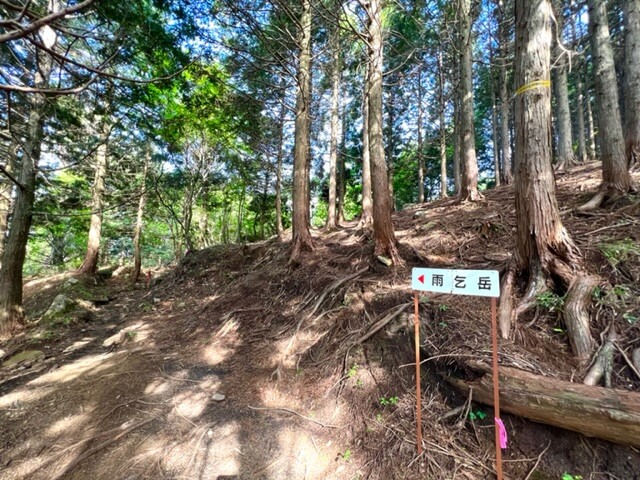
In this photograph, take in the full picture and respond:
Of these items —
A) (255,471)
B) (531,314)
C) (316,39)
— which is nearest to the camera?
(255,471)

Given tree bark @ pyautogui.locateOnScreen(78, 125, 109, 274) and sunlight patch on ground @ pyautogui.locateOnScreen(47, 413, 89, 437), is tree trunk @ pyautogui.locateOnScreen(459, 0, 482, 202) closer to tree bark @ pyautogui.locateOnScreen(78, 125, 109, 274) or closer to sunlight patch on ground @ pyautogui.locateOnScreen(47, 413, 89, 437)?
sunlight patch on ground @ pyautogui.locateOnScreen(47, 413, 89, 437)

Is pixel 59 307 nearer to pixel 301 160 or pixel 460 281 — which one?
pixel 301 160

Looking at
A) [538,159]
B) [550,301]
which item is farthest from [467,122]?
[550,301]

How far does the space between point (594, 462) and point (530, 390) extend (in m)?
0.48

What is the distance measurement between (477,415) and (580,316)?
4.48 ft

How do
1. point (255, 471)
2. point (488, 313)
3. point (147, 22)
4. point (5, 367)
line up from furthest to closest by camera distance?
point (147, 22), point (5, 367), point (488, 313), point (255, 471)

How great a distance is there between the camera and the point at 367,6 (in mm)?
4668

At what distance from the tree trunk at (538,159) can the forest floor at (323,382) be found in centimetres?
44

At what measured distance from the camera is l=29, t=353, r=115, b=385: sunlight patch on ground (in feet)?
13.1

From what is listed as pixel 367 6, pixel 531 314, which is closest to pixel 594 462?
pixel 531 314

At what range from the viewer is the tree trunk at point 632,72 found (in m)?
4.85

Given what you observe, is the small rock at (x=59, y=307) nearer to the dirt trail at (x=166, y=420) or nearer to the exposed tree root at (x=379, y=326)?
the dirt trail at (x=166, y=420)

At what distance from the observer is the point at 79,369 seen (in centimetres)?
427

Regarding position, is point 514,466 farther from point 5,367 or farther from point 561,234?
point 5,367
